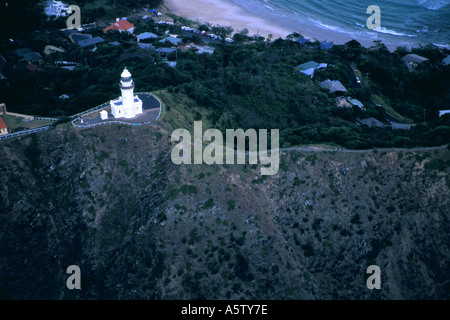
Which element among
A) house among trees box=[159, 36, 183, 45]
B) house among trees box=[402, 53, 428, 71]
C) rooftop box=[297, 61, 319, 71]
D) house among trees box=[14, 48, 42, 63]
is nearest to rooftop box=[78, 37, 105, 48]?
house among trees box=[14, 48, 42, 63]

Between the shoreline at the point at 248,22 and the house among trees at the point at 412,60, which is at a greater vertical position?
the shoreline at the point at 248,22

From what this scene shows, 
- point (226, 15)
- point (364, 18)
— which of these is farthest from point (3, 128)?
point (364, 18)

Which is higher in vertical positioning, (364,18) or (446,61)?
(364,18)

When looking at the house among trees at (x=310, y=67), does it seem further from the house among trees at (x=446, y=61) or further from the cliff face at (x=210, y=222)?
the cliff face at (x=210, y=222)

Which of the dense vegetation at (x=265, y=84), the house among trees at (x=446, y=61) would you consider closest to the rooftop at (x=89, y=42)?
the dense vegetation at (x=265, y=84)

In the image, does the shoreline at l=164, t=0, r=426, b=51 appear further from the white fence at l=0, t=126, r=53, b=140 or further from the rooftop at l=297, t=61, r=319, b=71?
the white fence at l=0, t=126, r=53, b=140

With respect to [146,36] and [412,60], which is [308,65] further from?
[146,36]

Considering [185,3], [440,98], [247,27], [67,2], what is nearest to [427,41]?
[440,98]
